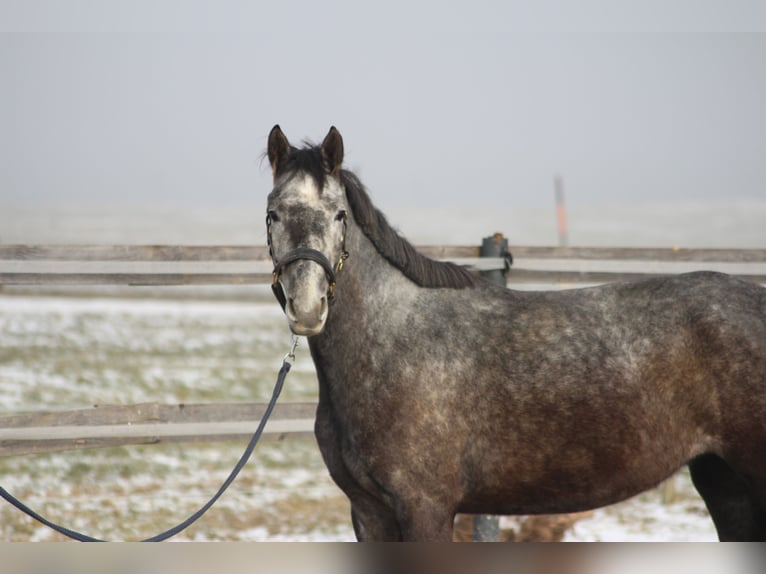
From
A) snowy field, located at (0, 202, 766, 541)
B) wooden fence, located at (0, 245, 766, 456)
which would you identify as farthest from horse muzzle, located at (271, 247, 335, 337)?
snowy field, located at (0, 202, 766, 541)

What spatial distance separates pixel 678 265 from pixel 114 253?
4.22 metres

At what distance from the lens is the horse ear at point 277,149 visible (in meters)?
3.29

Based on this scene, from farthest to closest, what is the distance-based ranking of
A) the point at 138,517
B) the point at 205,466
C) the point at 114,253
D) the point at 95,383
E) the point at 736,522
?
the point at 95,383 < the point at 205,466 < the point at 138,517 < the point at 114,253 < the point at 736,522

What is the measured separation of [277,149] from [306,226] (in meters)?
0.44

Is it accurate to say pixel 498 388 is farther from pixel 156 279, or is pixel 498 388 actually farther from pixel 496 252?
pixel 156 279

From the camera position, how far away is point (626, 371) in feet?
10.9

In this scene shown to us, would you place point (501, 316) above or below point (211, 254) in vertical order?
below

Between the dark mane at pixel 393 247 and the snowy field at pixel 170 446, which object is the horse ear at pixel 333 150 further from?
the snowy field at pixel 170 446

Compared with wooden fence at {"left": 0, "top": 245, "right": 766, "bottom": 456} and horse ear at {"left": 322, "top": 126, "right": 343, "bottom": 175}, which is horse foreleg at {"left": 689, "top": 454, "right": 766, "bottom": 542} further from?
wooden fence at {"left": 0, "top": 245, "right": 766, "bottom": 456}

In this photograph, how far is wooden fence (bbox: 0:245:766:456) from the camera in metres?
5.12

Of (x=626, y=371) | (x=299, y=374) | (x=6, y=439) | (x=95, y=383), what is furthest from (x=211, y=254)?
(x=299, y=374)

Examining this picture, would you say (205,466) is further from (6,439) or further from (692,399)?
(692,399)

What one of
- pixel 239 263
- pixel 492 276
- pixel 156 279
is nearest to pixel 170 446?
pixel 156 279

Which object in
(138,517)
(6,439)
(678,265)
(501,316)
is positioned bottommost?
(138,517)
